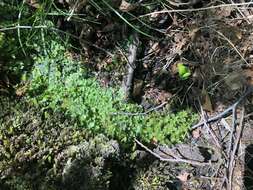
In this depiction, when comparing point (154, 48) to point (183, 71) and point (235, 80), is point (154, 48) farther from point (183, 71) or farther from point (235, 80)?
point (235, 80)

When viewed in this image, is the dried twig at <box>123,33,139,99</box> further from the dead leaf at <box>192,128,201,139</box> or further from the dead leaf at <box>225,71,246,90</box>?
the dead leaf at <box>225,71,246,90</box>

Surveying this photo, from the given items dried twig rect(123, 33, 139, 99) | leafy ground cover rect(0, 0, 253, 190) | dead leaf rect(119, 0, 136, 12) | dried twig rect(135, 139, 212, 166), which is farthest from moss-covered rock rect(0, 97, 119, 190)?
dead leaf rect(119, 0, 136, 12)

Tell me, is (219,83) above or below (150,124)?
above

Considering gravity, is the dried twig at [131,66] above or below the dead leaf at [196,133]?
above

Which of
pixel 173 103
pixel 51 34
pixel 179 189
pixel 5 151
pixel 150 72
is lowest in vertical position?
pixel 179 189

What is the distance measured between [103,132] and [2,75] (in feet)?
2.51

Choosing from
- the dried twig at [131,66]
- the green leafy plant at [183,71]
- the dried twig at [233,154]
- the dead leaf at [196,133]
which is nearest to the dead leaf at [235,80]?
the dried twig at [233,154]

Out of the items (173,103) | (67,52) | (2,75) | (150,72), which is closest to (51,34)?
(67,52)

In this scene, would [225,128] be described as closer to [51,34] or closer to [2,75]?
[51,34]

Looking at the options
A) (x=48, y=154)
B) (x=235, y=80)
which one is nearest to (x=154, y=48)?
(x=235, y=80)

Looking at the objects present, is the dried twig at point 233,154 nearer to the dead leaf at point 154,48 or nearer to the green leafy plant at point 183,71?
the green leafy plant at point 183,71

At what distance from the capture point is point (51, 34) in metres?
2.97

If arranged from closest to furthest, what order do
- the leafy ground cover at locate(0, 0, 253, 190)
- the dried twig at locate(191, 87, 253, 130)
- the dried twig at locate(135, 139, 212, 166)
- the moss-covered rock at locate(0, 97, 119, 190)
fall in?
the moss-covered rock at locate(0, 97, 119, 190) → the leafy ground cover at locate(0, 0, 253, 190) → the dried twig at locate(135, 139, 212, 166) → the dried twig at locate(191, 87, 253, 130)

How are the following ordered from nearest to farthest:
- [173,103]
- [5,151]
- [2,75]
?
Answer: [5,151] < [2,75] < [173,103]
